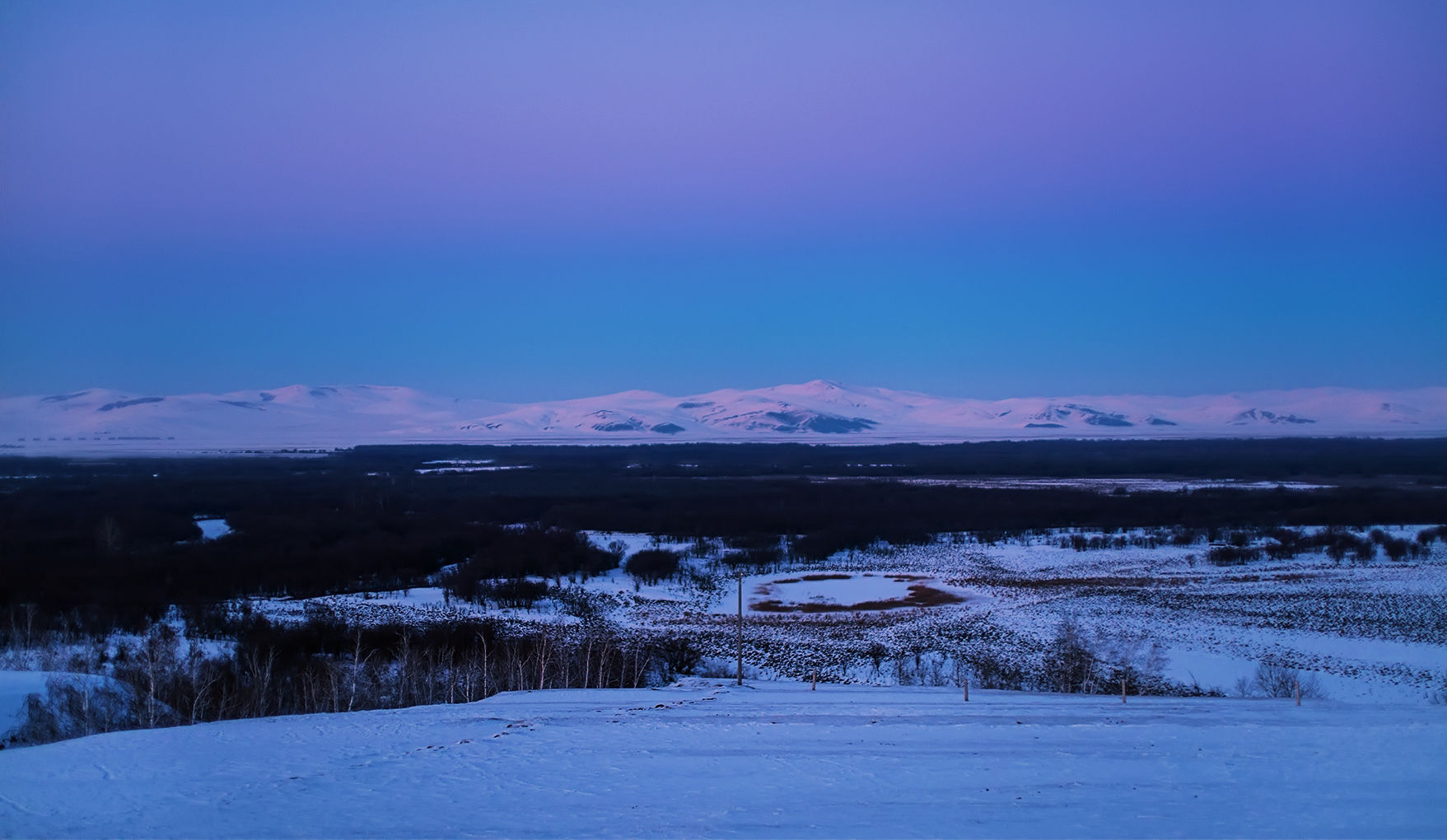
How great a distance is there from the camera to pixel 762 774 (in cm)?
1191

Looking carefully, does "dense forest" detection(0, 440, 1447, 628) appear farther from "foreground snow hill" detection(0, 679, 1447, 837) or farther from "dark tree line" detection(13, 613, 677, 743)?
"foreground snow hill" detection(0, 679, 1447, 837)

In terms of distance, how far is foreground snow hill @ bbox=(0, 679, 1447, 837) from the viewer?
10031 mm

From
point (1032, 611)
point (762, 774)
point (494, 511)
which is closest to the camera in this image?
point (762, 774)

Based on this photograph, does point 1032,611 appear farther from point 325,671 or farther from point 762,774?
point 325,671

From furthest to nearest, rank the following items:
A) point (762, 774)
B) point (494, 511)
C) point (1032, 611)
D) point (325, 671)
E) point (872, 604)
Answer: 1. point (494, 511)
2. point (872, 604)
3. point (1032, 611)
4. point (325, 671)
5. point (762, 774)

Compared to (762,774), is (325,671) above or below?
below

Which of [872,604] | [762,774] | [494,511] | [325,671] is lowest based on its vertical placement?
[872,604]

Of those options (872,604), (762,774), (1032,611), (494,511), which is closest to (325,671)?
(762,774)

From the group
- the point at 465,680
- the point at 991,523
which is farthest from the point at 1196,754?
the point at 991,523

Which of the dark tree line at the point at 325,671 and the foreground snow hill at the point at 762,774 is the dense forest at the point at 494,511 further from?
the foreground snow hill at the point at 762,774

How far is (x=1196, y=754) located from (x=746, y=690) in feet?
30.6

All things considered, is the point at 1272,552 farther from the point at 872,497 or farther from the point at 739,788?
the point at 739,788

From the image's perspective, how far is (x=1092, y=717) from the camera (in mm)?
15062

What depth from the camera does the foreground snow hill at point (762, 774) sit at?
1003 cm
